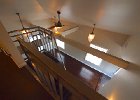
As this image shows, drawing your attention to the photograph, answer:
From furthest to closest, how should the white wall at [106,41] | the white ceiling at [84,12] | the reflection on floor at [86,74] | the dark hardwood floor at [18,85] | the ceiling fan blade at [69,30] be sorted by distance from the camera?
the ceiling fan blade at [69,30] → the reflection on floor at [86,74] → the white wall at [106,41] → the white ceiling at [84,12] → the dark hardwood floor at [18,85]

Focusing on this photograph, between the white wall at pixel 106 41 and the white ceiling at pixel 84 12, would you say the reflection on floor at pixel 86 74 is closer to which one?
the white wall at pixel 106 41

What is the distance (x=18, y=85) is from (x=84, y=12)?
83.8 inches

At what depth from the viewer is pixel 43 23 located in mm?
5953

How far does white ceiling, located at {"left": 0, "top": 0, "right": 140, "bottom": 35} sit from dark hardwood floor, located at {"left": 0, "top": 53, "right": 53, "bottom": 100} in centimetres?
167

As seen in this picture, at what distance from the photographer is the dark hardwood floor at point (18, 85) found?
1554 mm

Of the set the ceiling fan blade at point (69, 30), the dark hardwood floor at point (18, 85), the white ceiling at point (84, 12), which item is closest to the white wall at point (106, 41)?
the ceiling fan blade at point (69, 30)

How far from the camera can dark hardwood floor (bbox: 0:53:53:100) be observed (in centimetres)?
155

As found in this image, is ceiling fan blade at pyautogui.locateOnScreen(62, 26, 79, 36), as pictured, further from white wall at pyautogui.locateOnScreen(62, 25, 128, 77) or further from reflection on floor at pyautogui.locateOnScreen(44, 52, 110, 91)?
reflection on floor at pyautogui.locateOnScreen(44, 52, 110, 91)

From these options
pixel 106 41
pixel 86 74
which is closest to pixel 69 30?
pixel 106 41

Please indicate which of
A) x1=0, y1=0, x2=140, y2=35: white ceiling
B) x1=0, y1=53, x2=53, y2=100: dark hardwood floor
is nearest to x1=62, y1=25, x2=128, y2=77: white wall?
x1=0, y1=0, x2=140, y2=35: white ceiling

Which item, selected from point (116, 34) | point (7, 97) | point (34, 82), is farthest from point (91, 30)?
point (7, 97)

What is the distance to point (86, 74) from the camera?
466cm

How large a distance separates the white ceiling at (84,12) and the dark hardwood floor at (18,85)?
1.67m

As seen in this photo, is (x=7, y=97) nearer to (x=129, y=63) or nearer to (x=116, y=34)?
(x=129, y=63)
